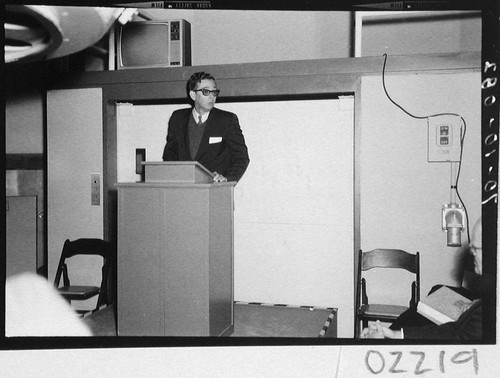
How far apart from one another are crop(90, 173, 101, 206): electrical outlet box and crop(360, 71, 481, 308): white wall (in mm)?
2111

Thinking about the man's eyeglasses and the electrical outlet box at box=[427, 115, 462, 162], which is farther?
the man's eyeglasses

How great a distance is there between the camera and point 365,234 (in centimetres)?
306

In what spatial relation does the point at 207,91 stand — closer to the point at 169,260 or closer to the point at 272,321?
the point at 169,260

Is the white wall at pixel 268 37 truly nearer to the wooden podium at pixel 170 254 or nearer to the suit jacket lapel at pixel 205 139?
the suit jacket lapel at pixel 205 139

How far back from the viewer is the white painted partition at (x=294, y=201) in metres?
3.38

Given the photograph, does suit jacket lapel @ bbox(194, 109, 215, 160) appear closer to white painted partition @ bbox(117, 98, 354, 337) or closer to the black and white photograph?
the black and white photograph

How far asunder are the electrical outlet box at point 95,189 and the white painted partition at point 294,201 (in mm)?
222

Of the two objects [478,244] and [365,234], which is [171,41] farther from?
[478,244]

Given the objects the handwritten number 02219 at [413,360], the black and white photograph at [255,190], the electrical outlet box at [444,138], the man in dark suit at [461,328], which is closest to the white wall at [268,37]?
the black and white photograph at [255,190]

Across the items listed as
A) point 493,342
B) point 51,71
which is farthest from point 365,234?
point 51,71

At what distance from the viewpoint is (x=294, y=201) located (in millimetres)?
3490

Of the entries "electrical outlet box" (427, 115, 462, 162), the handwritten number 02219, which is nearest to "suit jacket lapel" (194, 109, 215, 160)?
"electrical outlet box" (427, 115, 462, 162)

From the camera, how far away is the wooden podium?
6.60ft

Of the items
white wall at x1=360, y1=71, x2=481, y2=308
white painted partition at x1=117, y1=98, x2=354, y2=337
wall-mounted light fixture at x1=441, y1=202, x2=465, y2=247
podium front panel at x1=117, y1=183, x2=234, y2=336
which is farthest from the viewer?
white painted partition at x1=117, y1=98, x2=354, y2=337
